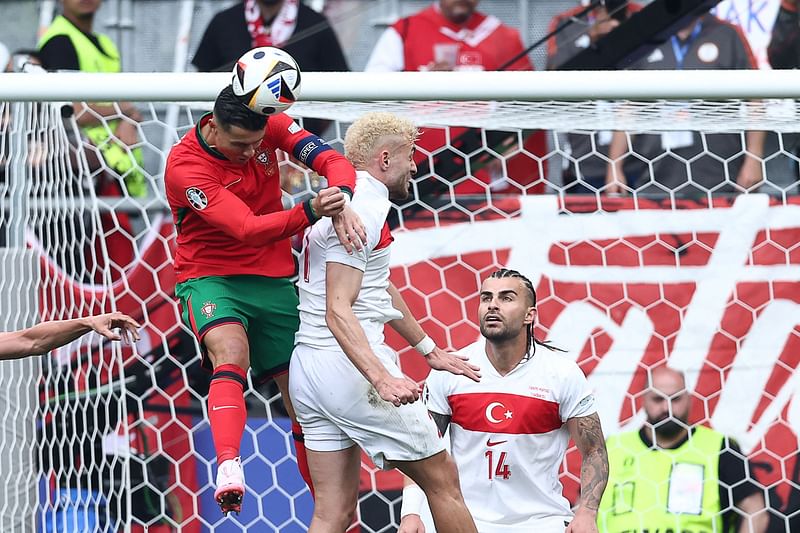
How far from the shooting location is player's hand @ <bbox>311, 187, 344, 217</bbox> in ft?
12.2

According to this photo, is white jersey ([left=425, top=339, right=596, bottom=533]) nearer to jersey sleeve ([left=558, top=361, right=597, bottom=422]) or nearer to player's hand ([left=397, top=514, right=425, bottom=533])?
jersey sleeve ([left=558, top=361, right=597, bottom=422])

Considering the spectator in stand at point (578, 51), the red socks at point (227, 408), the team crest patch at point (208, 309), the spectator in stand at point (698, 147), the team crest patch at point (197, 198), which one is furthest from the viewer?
the spectator in stand at point (578, 51)

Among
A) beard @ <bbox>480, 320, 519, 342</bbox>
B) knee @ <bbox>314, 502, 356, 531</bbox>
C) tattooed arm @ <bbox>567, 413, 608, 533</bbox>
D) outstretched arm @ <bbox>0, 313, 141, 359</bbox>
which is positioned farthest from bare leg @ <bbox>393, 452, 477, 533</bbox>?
outstretched arm @ <bbox>0, 313, 141, 359</bbox>

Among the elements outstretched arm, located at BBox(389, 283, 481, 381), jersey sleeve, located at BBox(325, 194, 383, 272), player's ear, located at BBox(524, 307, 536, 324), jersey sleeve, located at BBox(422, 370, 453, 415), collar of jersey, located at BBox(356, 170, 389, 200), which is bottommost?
jersey sleeve, located at BBox(422, 370, 453, 415)

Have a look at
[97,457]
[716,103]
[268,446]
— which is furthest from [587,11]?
[97,457]

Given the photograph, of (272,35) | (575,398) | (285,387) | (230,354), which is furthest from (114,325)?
(272,35)

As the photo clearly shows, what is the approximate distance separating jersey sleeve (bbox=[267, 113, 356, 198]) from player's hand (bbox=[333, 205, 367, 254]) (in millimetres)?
83

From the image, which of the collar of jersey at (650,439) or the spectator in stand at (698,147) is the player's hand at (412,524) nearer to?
the collar of jersey at (650,439)

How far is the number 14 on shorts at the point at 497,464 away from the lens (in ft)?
14.4

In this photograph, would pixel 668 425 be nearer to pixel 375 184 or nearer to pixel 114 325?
pixel 375 184

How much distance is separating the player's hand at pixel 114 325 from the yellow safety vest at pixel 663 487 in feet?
7.44

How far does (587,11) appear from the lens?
6.27 meters

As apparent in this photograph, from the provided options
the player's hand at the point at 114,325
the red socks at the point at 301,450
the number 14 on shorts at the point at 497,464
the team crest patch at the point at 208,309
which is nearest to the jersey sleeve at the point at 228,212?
the team crest patch at the point at 208,309

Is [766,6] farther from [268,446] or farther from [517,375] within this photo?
[268,446]
